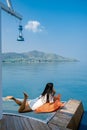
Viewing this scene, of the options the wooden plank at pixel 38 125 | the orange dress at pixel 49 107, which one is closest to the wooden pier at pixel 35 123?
the wooden plank at pixel 38 125

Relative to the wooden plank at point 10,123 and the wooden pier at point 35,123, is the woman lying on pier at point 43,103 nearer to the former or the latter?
the wooden pier at point 35,123

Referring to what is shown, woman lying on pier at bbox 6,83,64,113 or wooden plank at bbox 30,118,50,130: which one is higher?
woman lying on pier at bbox 6,83,64,113

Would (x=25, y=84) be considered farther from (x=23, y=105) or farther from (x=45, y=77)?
(x=23, y=105)

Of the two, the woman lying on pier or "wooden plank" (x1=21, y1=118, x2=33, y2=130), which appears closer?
"wooden plank" (x1=21, y1=118, x2=33, y2=130)

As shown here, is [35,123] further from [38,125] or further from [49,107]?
[49,107]

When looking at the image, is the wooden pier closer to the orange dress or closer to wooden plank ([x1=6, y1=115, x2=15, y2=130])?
wooden plank ([x1=6, y1=115, x2=15, y2=130])

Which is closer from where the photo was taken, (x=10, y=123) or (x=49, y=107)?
(x=10, y=123)

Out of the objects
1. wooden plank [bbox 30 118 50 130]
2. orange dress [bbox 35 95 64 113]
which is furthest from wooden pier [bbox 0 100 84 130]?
orange dress [bbox 35 95 64 113]

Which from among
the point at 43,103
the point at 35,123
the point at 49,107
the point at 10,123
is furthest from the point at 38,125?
the point at 43,103

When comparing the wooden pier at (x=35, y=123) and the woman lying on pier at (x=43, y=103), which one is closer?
the wooden pier at (x=35, y=123)

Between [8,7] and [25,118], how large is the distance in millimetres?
1893

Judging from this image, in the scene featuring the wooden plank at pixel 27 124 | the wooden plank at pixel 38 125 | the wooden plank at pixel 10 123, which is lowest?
the wooden plank at pixel 38 125

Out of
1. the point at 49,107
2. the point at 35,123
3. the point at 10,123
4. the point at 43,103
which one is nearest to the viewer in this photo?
the point at 10,123

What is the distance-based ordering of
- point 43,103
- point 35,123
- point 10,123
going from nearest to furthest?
point 10,123 → point 35,123 → point 43,103
